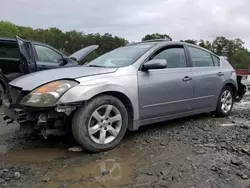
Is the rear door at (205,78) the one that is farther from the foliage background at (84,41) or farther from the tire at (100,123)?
the foliage background at (84,41)

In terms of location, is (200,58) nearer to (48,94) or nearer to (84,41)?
(48,94)

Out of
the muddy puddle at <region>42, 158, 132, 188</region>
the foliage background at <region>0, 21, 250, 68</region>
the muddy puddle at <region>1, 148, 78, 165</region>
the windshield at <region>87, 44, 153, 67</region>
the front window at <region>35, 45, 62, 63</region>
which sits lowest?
the muddy puddle at <region>42, 158, 132, 188</region>

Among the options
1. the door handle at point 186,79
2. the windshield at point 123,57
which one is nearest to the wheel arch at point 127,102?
the windshield at point 123,57

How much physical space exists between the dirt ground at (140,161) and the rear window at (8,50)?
3485mm

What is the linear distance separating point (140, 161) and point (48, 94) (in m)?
1.35

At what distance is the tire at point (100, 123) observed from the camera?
342 cm

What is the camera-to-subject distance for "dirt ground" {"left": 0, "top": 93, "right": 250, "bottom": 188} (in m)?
2.79

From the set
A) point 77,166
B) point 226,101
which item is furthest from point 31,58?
point 226,101

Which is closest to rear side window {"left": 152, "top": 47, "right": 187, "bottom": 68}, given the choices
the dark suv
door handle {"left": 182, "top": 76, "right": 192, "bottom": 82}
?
door handle {"left": 182, "top": 76, "right": 192, "bottom": 82}

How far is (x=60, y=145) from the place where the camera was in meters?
3.87

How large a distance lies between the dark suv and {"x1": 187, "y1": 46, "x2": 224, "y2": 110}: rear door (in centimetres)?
311

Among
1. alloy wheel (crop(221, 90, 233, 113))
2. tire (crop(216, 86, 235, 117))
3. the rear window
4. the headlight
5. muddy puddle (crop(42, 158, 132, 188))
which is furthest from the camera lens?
the rear window

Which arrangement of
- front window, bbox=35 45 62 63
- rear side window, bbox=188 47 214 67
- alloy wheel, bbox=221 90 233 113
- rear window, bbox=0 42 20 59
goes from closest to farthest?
1. rear side window, bbox=188 47 214 67
2. alloy wheel, bbox=221 90 233 113
3. front window, bbox=35 45 62 63
4. rear window, bbox=0 42 20 59

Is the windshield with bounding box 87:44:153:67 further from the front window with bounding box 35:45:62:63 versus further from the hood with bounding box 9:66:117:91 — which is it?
the front window with bounding box 35:45:62:63
